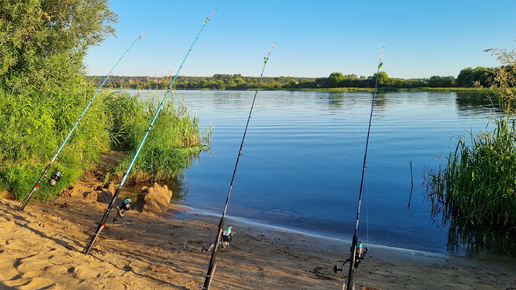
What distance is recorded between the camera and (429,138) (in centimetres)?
2055

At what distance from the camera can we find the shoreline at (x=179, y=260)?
4152mm

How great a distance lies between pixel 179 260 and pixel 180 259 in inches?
1.9

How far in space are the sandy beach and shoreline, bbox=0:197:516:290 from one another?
0.01 metres

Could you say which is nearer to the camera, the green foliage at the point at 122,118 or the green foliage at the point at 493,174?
the green foliage at the point at 493,174

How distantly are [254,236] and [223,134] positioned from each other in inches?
649

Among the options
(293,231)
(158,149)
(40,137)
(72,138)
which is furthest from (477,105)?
(40,137)

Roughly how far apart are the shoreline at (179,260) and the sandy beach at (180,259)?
1 cm

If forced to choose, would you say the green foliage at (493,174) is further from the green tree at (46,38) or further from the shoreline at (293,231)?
the green tree at (46,38)

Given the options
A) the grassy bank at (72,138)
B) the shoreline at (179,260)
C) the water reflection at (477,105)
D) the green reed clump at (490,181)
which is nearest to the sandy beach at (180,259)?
the shoreline at (179,260)

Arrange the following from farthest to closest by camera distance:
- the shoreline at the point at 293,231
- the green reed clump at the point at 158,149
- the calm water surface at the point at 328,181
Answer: the green reed clump at the point at 158,149
the calm water surface at the point at 328,181
the shoreline at the point at 293,231

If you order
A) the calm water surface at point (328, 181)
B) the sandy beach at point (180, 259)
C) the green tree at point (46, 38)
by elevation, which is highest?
the green tree at point (46, 38)

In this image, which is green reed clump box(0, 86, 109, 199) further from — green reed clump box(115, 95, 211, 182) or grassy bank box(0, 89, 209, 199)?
green reed clump box(115, 95, 211, 182)

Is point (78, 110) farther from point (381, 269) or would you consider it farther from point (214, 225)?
point (381, 269)

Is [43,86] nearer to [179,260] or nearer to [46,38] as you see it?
[46,38]
